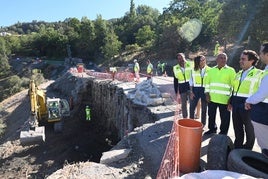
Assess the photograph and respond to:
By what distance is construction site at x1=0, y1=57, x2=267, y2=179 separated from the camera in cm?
689

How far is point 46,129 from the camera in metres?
20.8

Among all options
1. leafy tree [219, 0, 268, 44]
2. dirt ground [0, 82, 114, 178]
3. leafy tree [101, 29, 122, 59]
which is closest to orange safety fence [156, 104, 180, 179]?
dirt ground [0, 82, 114, 178]

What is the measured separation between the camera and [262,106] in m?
5.07

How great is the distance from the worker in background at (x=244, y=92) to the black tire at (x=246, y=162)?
112cm

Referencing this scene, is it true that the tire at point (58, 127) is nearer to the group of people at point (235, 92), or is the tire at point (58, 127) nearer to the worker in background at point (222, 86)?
the group of people at point (235, 92)

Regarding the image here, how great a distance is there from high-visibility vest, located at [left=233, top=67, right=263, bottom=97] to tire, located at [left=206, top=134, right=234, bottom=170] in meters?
1.08

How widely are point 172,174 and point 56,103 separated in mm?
16022

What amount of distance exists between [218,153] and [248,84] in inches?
61.4

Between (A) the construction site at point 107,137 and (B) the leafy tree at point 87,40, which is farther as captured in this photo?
(B) the leafy tree at point 87,40

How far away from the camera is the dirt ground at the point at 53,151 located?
14.5m

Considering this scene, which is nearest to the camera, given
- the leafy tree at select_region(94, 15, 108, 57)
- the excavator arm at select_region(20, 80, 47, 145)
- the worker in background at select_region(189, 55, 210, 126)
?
the worker in background at select_region(189, 55, 210, 126)

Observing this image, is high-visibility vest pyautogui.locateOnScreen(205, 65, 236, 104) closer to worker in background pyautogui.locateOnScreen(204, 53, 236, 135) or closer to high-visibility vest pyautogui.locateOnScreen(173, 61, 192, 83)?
worker in background pyautogui.locateOnScreen(204, 53, 236, 135)

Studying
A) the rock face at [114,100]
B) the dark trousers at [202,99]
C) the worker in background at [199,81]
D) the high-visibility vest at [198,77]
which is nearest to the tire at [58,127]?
the rock face at [114,100]

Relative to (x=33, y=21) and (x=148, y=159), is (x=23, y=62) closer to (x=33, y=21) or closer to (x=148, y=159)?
(x=148, y=159)
